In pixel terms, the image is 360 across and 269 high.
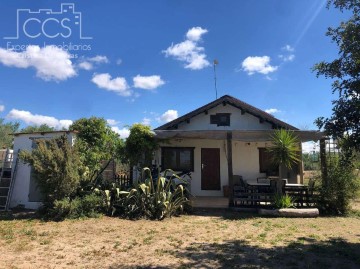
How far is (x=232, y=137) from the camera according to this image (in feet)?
40.0

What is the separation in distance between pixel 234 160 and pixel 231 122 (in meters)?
1.96

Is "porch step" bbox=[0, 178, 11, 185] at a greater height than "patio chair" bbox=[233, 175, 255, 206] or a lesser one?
greater

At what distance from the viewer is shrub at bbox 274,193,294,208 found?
35.6 feet

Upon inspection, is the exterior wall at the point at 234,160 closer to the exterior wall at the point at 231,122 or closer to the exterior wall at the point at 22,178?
the exterior wall at the point at 231,122

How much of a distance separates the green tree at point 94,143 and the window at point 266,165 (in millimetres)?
7091

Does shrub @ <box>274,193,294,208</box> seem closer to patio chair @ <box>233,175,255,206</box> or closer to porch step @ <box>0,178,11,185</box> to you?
patio chair @ <box>233,175,255,206</box>

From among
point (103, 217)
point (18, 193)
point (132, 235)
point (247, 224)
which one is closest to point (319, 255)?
point (247, 224)

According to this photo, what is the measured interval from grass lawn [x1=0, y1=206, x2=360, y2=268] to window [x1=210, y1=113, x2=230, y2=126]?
270 inches

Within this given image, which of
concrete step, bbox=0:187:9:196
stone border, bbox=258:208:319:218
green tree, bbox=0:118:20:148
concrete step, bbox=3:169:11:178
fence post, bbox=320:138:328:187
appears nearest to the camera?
stone border, bbox=258:208:319:218

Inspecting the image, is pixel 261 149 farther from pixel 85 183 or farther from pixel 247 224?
pixel 85 183

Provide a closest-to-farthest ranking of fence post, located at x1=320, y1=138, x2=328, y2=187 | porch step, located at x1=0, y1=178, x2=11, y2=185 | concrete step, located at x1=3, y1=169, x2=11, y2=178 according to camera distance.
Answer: fence post, located at x1=320, y1=138, x2=328, y2=187
porch step, located at x1=0, y1=178, x2=11, y2=185
concrete step, located at x1=3, y1=169, x2=11, y2=178

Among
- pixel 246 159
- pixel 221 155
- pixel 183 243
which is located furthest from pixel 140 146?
pixel 183 243

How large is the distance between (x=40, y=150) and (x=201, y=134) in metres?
5.84

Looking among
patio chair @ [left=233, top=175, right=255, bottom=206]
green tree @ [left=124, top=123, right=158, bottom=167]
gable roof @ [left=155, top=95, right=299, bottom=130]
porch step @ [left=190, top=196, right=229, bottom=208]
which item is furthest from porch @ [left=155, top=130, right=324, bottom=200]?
patio chair @ [left=233, top=175, right=255, bottom=206]
